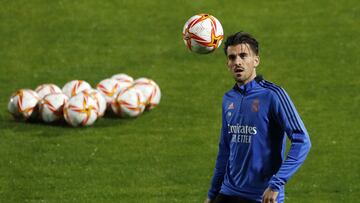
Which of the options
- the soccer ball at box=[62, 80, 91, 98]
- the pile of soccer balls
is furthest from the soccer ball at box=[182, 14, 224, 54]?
the soccer ball at box=[62, 80, 91, 98]

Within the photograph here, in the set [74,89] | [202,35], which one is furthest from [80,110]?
[202,35]

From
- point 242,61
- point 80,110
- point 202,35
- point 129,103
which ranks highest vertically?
point 202,35

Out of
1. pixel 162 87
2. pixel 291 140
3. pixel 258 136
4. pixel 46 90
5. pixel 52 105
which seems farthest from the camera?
pixel 162 87

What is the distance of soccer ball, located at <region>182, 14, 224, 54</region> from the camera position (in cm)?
1220

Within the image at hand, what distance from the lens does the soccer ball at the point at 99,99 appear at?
2050 cm

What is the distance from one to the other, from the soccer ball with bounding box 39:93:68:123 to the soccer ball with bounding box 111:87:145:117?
55.1 inches

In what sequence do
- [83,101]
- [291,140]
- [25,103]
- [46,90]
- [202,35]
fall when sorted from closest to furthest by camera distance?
[291,140] < [202,35] < [83,101] < [25,103] < [46,90]

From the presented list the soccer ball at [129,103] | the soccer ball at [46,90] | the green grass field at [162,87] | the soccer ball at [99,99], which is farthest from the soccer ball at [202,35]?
the soccer ball at [46,90]

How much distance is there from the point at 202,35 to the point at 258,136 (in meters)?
3.73

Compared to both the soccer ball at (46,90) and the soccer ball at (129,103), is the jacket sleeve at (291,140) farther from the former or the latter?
the soccer ball at (46,90)

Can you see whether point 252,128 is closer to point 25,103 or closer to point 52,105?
point 52,105

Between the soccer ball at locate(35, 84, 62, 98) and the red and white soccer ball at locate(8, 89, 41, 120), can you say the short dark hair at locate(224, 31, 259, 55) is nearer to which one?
the red and white soccer ball at locate(8, 89, 41, 120)

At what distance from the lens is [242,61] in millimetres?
8828

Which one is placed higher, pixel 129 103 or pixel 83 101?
pixel 83 101
